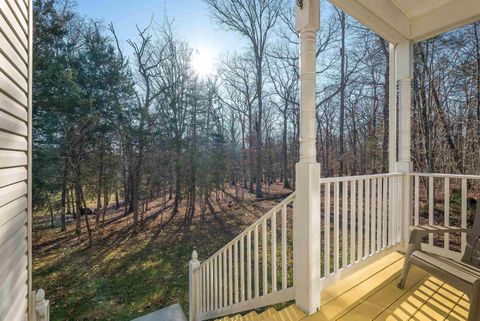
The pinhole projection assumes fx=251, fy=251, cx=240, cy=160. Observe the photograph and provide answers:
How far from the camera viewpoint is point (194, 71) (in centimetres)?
967

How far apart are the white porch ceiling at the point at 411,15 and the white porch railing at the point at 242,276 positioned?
179 cm

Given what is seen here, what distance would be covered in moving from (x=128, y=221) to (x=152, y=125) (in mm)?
3460

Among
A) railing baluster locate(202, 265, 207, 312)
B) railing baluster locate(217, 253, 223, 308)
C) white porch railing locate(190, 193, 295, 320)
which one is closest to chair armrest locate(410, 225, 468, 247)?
white porch railing locate(190, 193, 295, 320)

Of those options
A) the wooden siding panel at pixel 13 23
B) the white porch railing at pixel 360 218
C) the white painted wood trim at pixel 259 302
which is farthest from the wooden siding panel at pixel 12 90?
the white painted wood trim at pixel 259 302

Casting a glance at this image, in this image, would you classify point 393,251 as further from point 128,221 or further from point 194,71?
point 194,71

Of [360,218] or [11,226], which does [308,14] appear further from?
[11,226]

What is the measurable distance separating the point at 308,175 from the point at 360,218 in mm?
967

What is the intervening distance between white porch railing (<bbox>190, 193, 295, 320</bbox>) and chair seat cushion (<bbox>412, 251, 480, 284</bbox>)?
1.00m

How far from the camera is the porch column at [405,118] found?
2816 millimetres

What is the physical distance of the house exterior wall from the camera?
3.84 feet

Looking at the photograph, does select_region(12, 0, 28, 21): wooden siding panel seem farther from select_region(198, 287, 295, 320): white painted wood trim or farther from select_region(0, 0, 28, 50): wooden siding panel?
select_region(198, 287, 295, 320): white painted wood trim

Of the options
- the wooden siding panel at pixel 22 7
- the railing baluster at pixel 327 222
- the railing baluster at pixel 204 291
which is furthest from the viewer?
the railing baluster at pixel 204 291

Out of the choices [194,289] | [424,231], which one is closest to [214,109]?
[194,289]

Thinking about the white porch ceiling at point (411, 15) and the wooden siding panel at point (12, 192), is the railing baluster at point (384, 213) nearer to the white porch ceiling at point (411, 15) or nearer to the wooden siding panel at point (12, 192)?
the white porch ceiling at point (411, 15)
